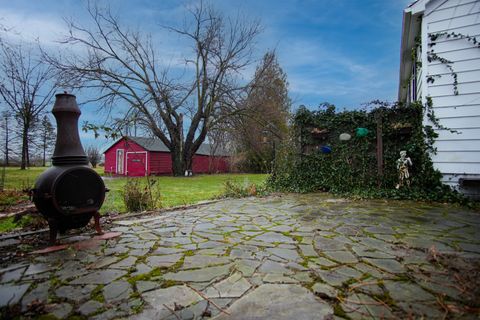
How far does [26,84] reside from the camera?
12.7m

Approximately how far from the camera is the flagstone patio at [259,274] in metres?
1.48

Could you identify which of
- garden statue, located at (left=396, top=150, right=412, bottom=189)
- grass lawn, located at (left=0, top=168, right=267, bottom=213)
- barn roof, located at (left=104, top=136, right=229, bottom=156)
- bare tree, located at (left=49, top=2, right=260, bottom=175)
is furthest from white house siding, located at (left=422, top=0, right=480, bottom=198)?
barn roof, located at (left=104, top=136, right=229, bottom=156)

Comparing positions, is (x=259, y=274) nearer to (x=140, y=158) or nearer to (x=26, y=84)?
(x=26, y=84)

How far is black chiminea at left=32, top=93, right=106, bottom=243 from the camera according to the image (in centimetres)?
254

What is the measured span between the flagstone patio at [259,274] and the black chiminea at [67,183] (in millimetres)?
Answer: 342

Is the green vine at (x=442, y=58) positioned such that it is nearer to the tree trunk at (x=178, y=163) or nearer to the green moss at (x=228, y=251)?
the green moss at (x=228, y=251)

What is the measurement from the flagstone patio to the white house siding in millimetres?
2314

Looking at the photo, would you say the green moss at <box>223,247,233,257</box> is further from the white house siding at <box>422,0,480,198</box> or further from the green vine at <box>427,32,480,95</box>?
the green vine at <box>427,32,480,95</box>

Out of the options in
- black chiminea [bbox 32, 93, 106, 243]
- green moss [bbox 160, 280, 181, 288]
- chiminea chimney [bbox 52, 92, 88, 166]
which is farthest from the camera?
chiminea chimney [bbox 52, 92, 88, 166]

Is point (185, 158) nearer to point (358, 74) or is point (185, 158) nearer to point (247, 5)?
point (247, 5)

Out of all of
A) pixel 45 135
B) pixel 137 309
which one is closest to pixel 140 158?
pixel 45 135

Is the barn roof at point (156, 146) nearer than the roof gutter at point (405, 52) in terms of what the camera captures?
No

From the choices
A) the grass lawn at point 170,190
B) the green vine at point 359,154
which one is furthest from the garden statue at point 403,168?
the grass lawn at point 170,190

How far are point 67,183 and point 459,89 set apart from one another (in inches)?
276
